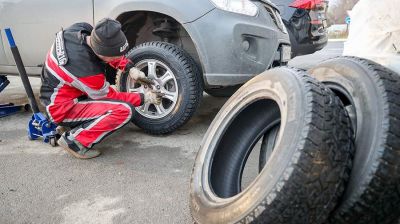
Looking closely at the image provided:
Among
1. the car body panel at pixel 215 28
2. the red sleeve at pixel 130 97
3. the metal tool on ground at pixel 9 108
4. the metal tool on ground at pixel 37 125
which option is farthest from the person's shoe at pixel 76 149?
the metal tool on ground at pixel 9 108

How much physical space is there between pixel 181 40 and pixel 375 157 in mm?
2361

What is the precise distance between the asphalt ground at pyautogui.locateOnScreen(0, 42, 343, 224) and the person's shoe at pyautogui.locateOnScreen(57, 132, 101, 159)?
0.05 m

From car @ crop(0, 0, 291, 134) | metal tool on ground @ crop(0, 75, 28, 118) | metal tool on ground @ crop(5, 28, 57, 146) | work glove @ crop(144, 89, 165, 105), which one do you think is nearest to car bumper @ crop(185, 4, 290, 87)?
car @ crop(0, 0, 291, 134)

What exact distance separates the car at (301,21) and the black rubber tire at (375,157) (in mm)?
3246

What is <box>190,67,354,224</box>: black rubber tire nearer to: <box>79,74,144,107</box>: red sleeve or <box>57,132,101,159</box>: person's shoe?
<box>57,132,101,159</box>: person's shoe

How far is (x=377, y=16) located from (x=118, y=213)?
8.12 feet

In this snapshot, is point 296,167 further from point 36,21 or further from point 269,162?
point 36,21

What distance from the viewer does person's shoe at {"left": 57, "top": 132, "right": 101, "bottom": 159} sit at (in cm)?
305

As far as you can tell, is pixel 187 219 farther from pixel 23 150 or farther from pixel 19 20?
pixel 19 20

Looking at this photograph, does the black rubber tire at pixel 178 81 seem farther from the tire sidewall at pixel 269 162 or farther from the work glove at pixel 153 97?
the tire sidewall at pixel 269 162

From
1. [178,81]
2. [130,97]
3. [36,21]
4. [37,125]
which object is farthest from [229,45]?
[36,21]

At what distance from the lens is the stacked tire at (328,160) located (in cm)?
152

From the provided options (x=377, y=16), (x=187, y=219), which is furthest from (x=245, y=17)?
(x=187, y=219)

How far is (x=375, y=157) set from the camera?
157cm
